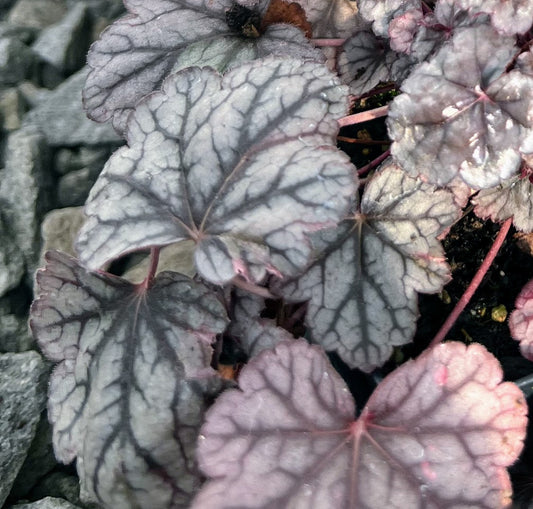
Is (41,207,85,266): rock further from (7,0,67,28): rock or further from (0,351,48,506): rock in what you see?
(7,0,67,28): rock

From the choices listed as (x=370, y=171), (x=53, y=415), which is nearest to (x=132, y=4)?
(x=370, y=171)

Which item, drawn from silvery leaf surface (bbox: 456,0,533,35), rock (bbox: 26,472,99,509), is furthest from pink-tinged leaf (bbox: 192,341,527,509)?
rock (bbox: 26,472,99,509)

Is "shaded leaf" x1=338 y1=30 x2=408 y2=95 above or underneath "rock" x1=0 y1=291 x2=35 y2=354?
above

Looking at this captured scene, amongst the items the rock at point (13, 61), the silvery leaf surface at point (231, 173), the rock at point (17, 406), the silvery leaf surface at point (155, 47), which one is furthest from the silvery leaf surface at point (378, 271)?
the rock at point (13, 61)

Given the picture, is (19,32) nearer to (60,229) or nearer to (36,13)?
(36,13)

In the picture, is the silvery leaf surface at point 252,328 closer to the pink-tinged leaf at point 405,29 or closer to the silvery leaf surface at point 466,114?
the silvery leaf surface at point 466,114

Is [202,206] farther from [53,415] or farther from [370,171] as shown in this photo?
[370,171]
